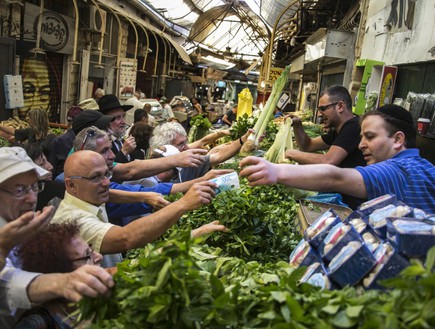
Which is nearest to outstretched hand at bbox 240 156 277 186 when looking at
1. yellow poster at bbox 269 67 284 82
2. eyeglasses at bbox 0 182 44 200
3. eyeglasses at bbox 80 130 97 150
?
eyeglasses at bbox 0 182 44 200

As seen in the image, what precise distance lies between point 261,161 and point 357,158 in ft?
7.61

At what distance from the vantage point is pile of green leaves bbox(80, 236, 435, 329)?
4.38 feet

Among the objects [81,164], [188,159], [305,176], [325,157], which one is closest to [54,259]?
[81,164]

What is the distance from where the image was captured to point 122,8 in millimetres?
17016

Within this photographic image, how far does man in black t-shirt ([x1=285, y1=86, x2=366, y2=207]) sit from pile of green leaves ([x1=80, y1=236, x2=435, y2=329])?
2.49m

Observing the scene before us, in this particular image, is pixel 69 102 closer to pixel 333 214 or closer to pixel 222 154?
pixel 222 154

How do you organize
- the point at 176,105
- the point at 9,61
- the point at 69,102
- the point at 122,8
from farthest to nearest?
the point at 122,8 < the point at 176,105 < the point at 69,102 < the point at 9,61

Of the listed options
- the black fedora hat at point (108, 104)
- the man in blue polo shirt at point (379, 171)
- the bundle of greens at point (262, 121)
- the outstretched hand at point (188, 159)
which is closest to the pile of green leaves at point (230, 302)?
the man in blue polo shirt at point (379, 171)

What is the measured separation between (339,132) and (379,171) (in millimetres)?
2068

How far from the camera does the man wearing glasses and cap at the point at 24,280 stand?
1634 mm

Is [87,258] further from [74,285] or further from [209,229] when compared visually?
[209,229]

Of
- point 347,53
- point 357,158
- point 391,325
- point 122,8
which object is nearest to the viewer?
point 391,325

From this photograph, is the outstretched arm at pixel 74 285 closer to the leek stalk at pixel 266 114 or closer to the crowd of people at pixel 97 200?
the crowd of people at pixel 97 200

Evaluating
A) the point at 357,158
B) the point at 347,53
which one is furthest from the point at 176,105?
the point at 357,158
